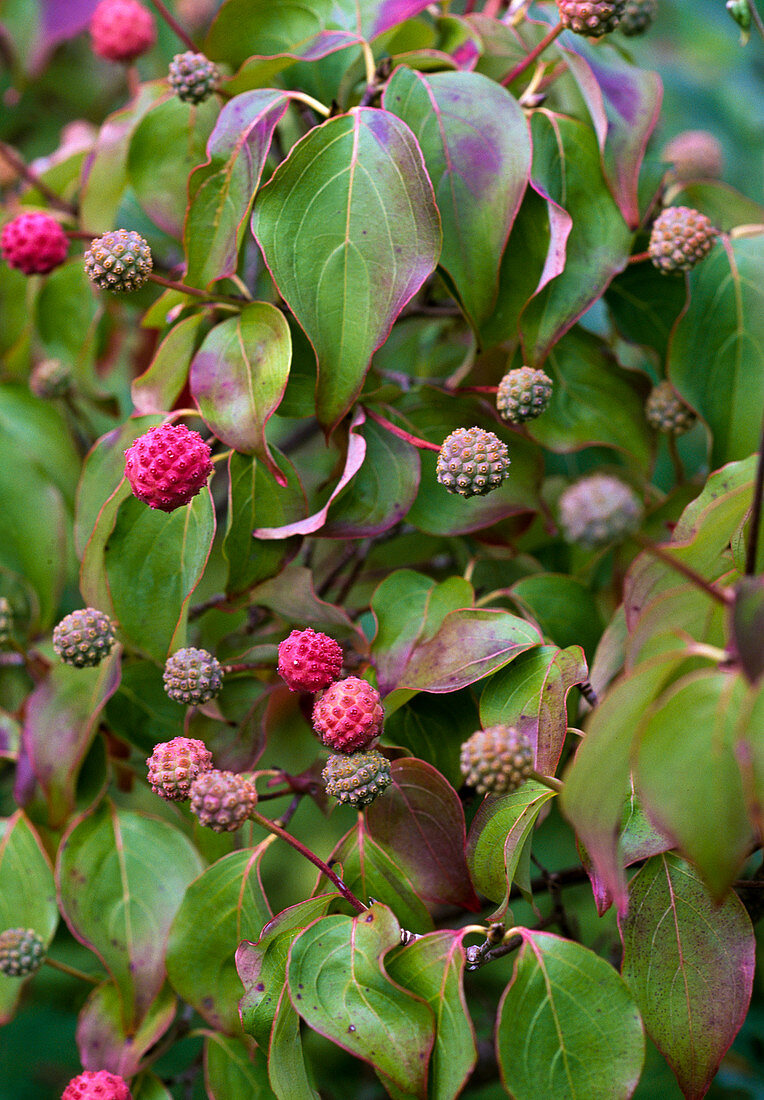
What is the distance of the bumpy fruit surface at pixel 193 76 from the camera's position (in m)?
0.90

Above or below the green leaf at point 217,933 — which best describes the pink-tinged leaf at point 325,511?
above

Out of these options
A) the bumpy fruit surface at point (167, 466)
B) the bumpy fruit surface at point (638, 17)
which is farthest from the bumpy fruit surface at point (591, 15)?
the bumpy fruit surface at point (167, 466)

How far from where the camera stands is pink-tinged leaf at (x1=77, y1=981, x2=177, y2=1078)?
87cm

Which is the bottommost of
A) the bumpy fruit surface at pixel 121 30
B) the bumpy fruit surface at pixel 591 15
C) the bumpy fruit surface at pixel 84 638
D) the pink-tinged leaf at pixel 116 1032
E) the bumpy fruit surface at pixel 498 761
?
the pink-tinged leaf at pixel 116 1032

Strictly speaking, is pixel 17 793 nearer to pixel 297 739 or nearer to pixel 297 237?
pixel 297 739

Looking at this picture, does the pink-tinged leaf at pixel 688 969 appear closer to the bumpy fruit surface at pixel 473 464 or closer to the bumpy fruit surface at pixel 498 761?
the bumpy fruit surface at pixel 498 761

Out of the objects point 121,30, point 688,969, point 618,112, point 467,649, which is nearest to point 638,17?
point 618,112

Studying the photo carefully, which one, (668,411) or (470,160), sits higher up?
(470,160)

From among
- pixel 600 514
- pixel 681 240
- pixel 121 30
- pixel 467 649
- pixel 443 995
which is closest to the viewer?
pixel 600 514

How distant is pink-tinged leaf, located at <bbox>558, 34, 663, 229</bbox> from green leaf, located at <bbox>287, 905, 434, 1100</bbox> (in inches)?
25.7

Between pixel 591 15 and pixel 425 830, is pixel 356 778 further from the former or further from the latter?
pixel 591 15

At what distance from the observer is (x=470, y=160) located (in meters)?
0.79

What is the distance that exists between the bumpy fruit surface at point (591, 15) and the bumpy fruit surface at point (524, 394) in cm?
30

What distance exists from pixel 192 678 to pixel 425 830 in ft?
0.76
